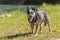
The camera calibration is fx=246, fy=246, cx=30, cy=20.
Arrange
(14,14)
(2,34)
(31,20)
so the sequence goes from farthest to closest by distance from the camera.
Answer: (14,14) → (2,34) → (31,20)

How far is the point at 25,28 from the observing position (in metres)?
9.91

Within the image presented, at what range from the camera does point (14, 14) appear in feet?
44.6

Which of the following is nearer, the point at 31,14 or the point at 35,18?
the point at 31,14

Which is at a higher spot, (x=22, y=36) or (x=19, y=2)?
(x=22, y=36)

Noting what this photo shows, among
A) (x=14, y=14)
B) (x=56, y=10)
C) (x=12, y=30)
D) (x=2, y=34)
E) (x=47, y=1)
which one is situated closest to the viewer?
(x=2, y=34)

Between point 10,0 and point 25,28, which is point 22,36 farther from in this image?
point 10,0

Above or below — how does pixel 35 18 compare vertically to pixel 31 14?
below

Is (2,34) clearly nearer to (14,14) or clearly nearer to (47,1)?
(14,14)

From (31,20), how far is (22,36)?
641 mm

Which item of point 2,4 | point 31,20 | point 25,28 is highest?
point 31,20

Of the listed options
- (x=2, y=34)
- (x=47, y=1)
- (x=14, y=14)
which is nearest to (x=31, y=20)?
(x=2, y=34)

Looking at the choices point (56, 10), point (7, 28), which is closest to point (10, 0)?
point (56, 10)

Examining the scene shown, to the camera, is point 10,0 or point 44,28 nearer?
point 44,28

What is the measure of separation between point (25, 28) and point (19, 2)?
9505 millimetres
